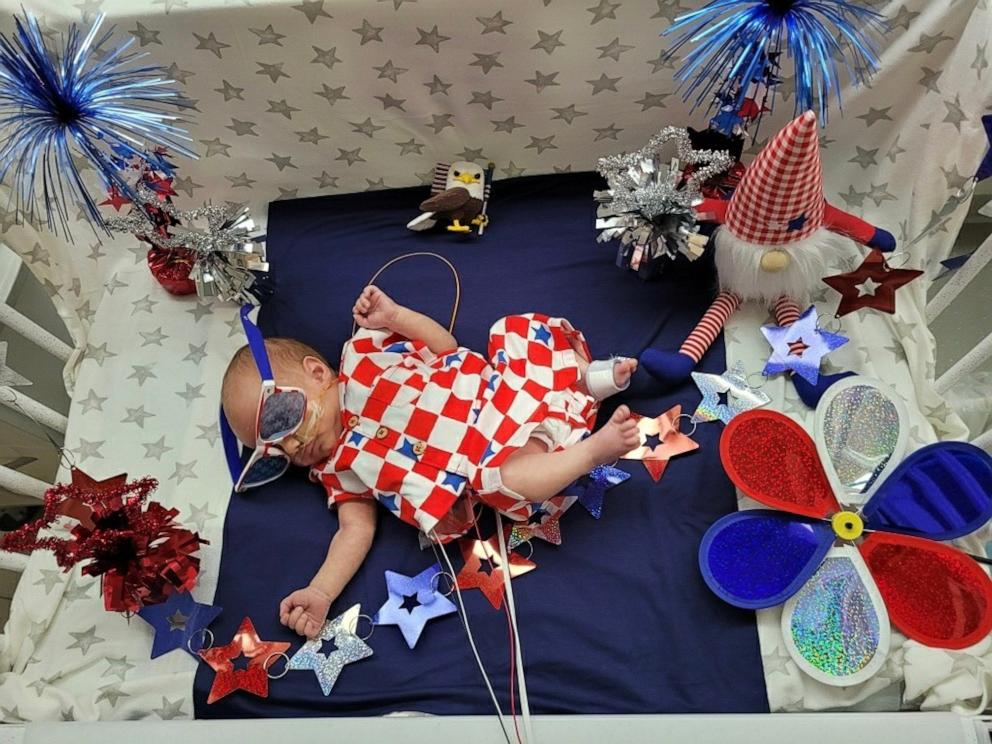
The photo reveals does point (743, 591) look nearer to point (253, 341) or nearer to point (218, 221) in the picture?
point (253, 341)

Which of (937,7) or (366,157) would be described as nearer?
(937,7)

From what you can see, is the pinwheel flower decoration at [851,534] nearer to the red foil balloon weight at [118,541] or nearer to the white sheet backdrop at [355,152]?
the white sheet backdrop at [355,152]

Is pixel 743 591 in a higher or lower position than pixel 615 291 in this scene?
lower

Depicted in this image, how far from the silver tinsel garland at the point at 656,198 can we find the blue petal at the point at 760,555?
1.23 ft

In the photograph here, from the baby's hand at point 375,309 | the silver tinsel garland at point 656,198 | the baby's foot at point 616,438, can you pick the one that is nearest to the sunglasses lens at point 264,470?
the baby's hand at point 375,309

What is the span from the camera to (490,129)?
129 cm

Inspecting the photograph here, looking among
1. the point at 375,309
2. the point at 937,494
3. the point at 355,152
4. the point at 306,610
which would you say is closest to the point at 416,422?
the point at 375,309

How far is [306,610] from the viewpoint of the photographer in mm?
1044

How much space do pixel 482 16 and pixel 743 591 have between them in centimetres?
86

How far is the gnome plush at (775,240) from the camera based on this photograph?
3.18 ft

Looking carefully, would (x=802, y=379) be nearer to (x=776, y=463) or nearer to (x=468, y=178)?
(x=776, y=463)

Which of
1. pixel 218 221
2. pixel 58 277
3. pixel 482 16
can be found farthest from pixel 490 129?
pixel 58 277

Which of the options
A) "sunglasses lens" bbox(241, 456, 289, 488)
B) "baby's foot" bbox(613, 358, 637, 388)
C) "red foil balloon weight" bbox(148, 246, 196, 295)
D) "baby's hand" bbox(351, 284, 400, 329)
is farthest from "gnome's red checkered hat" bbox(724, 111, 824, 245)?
"red foil balloon weight" bbox(148, 246, 196, 295)

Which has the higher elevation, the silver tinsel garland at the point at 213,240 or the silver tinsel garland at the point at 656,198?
the silver tinsel garland at the point at 656,198
